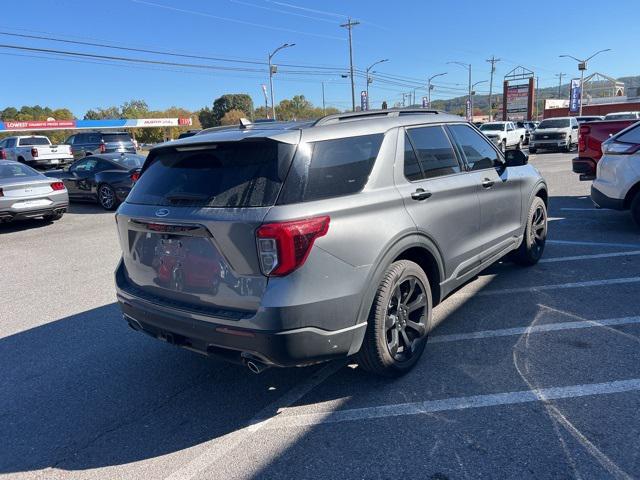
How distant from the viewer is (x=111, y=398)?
3.50 m

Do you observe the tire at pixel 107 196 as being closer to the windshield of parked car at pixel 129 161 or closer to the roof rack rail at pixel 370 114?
the windshield of parked car at pixel 129 161

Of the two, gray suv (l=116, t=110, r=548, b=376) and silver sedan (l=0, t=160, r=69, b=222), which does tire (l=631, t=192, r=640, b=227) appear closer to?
gray suv (l=116, t=110, r=548, b=376)

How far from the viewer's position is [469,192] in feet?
14.1

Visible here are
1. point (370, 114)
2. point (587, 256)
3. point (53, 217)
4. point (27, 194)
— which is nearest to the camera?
point (370, 114)

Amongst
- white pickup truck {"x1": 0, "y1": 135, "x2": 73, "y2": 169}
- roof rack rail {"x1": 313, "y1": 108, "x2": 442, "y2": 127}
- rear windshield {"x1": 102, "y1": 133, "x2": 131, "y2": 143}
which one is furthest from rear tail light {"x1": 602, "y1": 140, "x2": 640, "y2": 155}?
rear windshield {"x1": 102, "y1": 133, "x2": 131, "y2": 143}

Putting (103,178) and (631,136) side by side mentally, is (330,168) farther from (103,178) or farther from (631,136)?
(103,178)

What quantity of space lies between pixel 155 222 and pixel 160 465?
1.44 meters

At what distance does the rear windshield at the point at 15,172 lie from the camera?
32.9ft

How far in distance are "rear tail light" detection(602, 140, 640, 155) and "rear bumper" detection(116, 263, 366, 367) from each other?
6.35m

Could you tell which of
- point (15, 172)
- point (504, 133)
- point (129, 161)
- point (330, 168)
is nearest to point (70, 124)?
point (504, 133)

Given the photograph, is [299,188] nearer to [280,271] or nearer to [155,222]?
[280,271]

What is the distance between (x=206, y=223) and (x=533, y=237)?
443 cm

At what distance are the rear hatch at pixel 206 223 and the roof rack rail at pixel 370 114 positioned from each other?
58cm

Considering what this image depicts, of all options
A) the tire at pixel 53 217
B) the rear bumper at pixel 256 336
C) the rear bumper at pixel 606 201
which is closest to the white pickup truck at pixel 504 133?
the rear bumper at pixel 606 201
